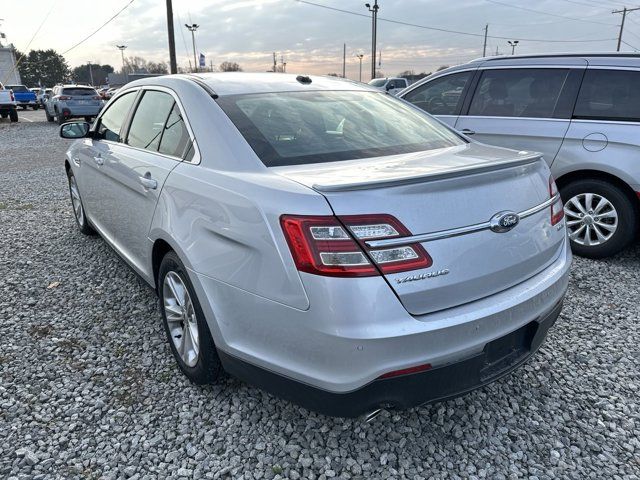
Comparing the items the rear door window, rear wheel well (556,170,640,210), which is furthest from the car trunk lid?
the rear door window

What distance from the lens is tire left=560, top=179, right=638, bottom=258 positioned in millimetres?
4367

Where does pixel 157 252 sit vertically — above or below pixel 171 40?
below

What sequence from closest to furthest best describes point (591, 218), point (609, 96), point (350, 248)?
point (350, 248)
point (609, 96)
point (591, 218)

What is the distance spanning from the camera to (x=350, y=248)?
1.75 m

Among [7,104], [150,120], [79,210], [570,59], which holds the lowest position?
[79,210]

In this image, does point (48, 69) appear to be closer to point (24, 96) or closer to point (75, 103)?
point (24, 96)

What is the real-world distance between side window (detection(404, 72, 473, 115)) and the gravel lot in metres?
2.72

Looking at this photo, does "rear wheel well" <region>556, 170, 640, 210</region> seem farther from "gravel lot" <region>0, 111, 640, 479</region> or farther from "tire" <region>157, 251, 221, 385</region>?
"tire" <region>157, 251, 221, 385</region>

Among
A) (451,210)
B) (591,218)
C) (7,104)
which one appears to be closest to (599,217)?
(591,218)

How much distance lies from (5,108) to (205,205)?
2577 cm

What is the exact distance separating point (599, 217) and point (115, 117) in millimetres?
4235

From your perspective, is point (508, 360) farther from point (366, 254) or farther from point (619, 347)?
point (619, 347)

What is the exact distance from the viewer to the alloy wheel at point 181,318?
2.56 metres

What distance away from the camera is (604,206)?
176 inches
